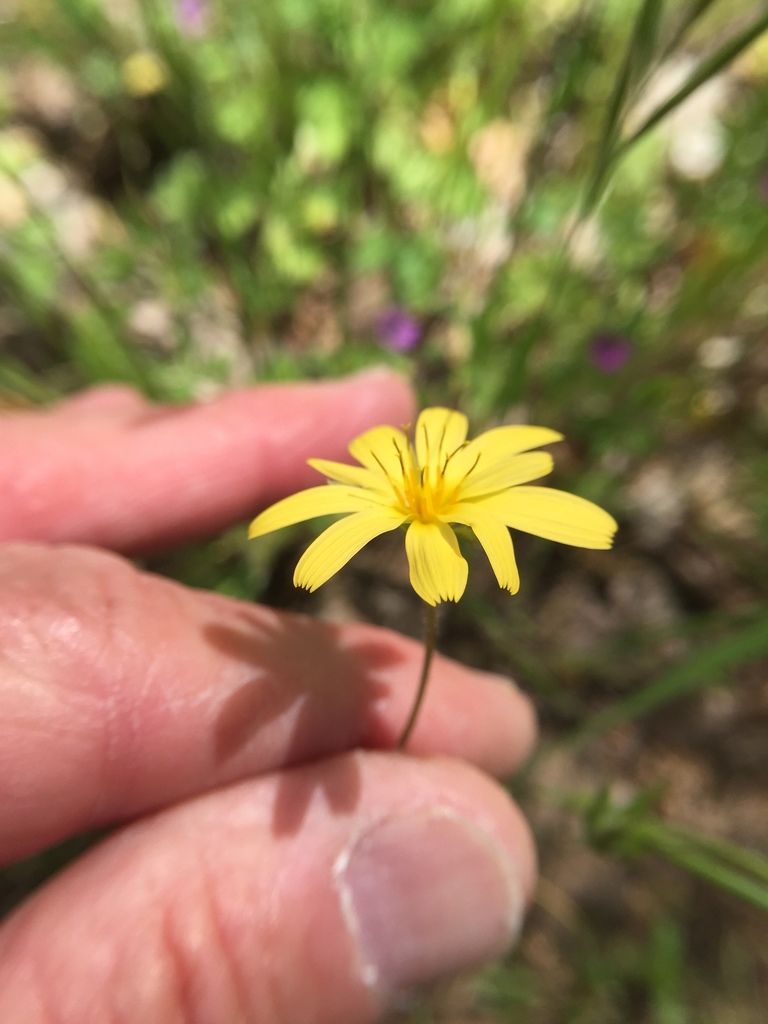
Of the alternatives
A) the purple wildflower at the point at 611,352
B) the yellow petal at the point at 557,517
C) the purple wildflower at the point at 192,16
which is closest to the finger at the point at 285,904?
Result: the yellow petal at the point at 557,517

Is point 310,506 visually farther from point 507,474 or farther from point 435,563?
point 507,474

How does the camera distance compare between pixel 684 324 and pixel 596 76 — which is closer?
pixel 684 324

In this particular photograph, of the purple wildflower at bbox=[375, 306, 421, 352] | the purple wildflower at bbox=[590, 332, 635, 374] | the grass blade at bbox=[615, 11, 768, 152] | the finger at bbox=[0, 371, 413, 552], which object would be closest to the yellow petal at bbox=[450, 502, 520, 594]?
the grass blade at bbox=[615, 11, 768, 152]

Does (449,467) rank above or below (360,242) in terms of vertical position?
below

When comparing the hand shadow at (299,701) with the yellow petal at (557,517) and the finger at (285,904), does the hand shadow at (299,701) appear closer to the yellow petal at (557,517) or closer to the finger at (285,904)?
the finger at (285,904)

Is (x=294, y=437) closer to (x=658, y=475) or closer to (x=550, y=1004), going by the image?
(x=658, y=475)

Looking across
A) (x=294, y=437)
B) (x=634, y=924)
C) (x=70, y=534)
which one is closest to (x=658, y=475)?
(x=294, y=437)
